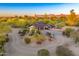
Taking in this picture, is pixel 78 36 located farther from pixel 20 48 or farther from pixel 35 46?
pixel 20 48

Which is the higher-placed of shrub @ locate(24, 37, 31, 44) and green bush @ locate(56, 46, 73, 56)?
shrub @ locate(24, 37, 31, 44)

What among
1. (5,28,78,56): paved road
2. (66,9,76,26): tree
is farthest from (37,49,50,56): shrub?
(66,9,76,26): tree

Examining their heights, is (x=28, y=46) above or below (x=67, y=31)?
below

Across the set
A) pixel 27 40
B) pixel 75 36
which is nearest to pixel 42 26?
pixel 27 40

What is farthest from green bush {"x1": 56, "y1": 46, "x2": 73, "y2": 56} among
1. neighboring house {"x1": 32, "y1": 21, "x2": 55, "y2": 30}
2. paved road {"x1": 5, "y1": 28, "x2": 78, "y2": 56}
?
neighboring house {"x1": 32, "y1": 21, "x2": 55, "y2": 30}

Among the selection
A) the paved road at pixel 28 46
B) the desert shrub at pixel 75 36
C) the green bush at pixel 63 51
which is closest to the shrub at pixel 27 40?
the paved road at pixel 28 46

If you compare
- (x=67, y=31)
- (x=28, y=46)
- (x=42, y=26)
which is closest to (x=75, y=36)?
(x=67, y=31)

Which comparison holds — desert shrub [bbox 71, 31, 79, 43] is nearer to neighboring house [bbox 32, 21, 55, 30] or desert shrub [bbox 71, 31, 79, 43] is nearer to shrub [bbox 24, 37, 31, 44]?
neighboring house [bbox 32, 21, 55, 30]

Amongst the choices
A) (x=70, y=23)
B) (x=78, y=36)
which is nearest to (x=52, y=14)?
(x=70, y=23)

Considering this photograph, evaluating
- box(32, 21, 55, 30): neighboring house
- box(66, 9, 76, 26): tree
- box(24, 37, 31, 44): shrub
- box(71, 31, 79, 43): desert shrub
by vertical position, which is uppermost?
box(66, 9, 76, 26): tree

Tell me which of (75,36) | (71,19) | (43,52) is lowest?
(43,52)

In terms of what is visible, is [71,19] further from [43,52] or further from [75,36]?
[43,52]
